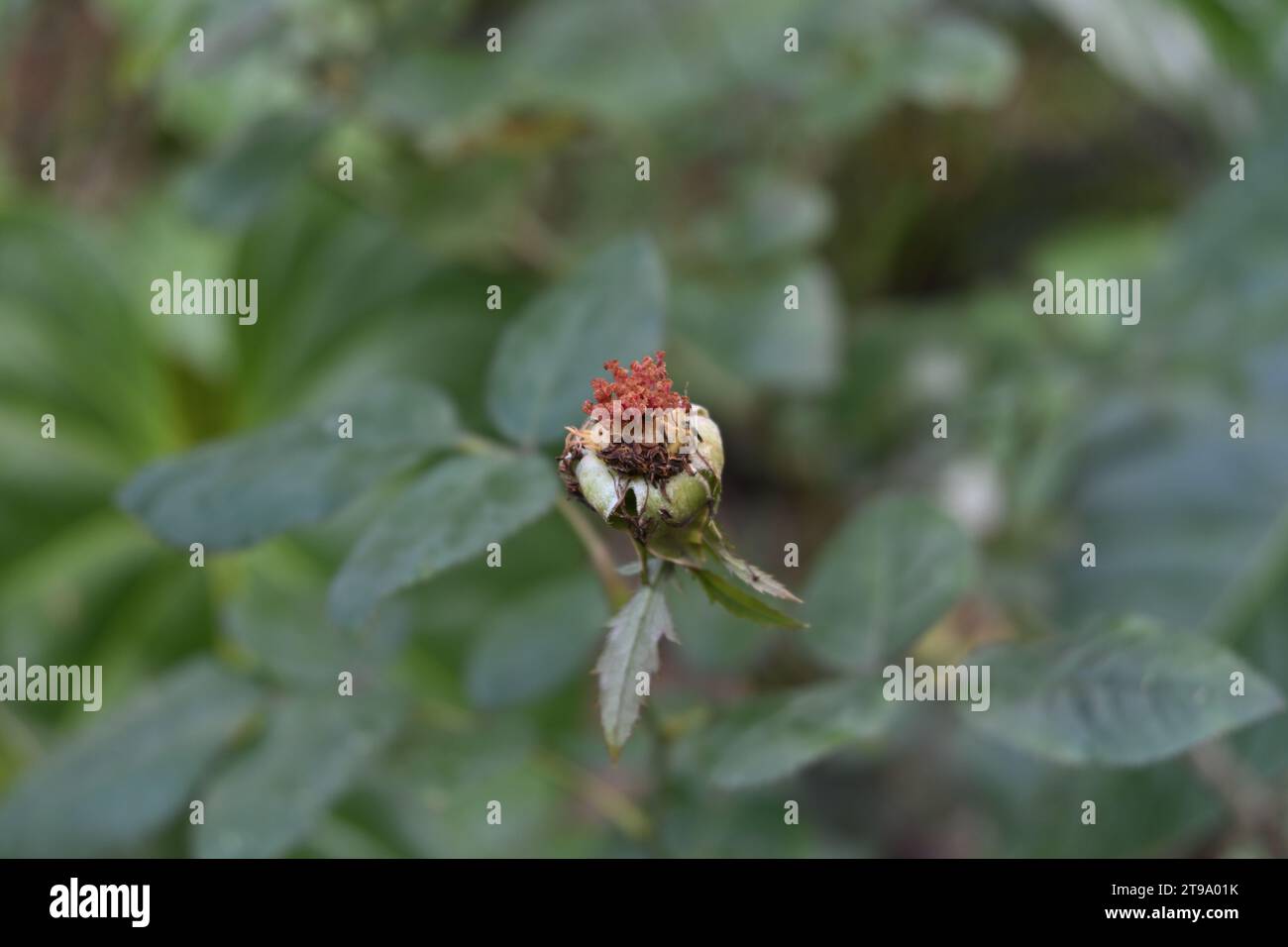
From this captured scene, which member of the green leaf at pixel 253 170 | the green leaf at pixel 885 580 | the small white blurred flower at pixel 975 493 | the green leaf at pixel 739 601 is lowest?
the green leaf at pixel 739 601

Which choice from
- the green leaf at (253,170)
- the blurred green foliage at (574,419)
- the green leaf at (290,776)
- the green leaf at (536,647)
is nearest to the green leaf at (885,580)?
the blurred green foliage at (574,419)

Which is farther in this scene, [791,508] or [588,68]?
[791,508]

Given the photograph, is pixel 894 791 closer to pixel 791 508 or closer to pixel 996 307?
pixel 791 508

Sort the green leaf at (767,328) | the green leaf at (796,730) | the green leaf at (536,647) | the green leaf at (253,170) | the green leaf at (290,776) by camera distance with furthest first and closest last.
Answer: the green leaf at (767,328) → the green leaf at (253,170) → the green leaf at (536,647) → the green leaf at (290,776) → the green leaf at (796,730)

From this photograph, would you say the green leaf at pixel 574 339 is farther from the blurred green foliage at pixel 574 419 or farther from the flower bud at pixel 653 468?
the flower bud at pixel 653 468

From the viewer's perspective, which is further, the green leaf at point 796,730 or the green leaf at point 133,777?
the green leaf at point 133,777
